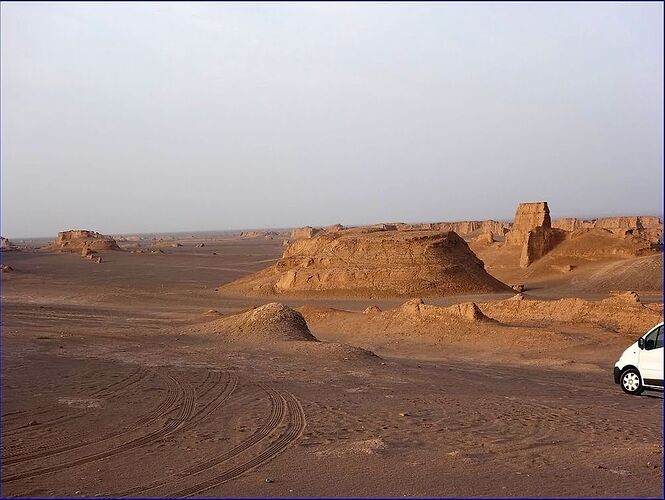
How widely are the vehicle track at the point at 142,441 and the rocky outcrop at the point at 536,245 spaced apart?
4931 centimetres

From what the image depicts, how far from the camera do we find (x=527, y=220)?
62.6m

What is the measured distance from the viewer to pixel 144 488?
7574mm

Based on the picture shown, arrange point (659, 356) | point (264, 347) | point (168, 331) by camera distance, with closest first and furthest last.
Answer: point (659, 356)
point (264, 347)
point (168, 331)

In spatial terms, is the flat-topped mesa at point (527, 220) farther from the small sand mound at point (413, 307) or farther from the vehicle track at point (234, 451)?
the vehicle track at point (234, 451)

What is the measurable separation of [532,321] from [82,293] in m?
32.2

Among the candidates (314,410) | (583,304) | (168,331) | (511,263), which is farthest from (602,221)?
(314,410)

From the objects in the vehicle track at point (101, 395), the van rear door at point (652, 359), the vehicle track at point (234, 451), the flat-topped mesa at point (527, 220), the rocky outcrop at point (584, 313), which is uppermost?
the flat-topped mesa at point (527, 220)

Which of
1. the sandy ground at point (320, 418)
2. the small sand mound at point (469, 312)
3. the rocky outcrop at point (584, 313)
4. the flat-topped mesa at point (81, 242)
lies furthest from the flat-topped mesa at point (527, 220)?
the flat-topped mesa at point (81, 242)

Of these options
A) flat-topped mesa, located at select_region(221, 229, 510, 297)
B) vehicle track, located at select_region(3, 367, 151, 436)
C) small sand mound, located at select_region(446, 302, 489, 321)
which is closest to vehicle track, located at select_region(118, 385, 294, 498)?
vehicle track, located at select_region(3, 367, 151, 436)

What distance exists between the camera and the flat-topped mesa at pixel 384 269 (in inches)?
1588

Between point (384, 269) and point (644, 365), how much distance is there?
34543 millimetres

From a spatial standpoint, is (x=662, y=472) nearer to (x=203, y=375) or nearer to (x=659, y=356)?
(x=659, y=356)

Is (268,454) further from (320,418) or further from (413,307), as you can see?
(413,307)

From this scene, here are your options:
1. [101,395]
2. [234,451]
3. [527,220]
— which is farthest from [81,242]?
[234,451]
